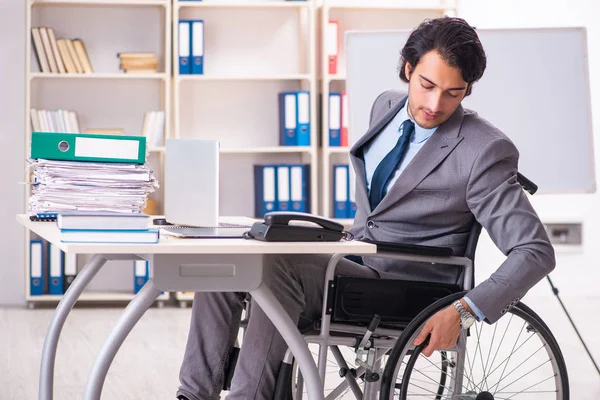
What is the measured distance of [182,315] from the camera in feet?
14.4

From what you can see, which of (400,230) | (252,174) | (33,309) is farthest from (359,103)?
(33,309)

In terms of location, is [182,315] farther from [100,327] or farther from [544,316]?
[544,316]

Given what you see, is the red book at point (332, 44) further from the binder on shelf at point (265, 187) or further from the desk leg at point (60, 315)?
the desk leg at point (60, 315)

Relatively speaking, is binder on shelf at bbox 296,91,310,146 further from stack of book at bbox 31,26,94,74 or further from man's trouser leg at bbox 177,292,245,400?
man's trouser leg at bbox 177,292,245,400

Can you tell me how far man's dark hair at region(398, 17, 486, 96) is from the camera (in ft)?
6.37

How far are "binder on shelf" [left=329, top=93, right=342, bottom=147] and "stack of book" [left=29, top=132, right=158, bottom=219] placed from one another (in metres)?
2.72

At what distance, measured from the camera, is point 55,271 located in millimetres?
4559

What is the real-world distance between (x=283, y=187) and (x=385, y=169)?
8.34 feet

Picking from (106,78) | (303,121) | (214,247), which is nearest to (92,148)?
(214,247)

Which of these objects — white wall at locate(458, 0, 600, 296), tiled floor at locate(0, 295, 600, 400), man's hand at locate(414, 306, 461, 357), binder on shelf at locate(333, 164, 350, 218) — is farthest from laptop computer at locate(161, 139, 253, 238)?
white wall at locate(458, 0, 600, 296)

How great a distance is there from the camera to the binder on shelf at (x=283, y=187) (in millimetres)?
4621

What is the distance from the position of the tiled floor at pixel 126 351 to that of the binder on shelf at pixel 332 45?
58.2 inches

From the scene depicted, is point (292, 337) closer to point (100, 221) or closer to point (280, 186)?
point (100, 221)

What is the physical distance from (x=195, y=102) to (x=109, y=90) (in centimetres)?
46
